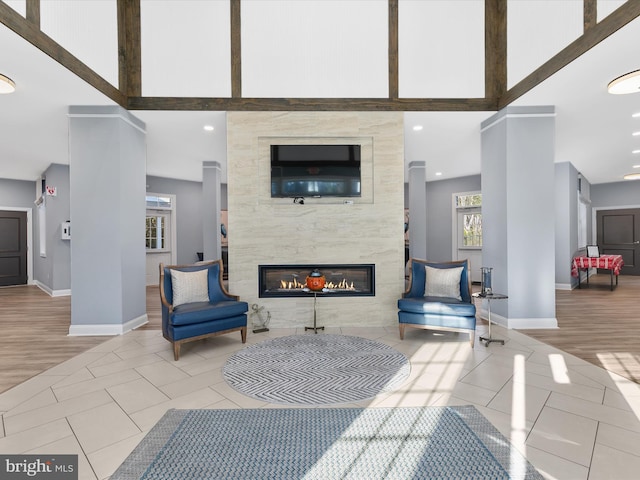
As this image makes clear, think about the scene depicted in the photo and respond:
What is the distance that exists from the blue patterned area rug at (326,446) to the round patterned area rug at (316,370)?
229 millimetres

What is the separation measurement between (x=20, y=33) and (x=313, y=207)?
126 inches

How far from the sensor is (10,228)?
806cm

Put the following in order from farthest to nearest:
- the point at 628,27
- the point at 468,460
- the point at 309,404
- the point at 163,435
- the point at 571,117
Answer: the point at 571,117 → the point at 628,27 → the point at 309,404 → the point at 163,435 → the point at 468,460

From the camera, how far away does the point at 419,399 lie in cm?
226

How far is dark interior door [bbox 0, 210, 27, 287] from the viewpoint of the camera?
7.94 m

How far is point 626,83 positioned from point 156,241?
350 inches

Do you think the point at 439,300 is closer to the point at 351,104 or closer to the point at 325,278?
the point at 325,278

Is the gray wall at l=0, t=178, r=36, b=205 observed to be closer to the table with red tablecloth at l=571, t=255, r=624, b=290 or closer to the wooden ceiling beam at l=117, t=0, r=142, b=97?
the wooden ceiling beam at l=117, t=0, r=142, b=97

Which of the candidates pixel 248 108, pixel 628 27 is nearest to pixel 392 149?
pixel 248 108

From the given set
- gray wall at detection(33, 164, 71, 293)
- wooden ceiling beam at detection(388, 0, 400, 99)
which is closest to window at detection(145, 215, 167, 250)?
gray wall at detection(33, 164, 71, 293)

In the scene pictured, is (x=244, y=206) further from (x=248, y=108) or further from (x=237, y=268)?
(x=248, y=108)

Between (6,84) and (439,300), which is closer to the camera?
(6,84)

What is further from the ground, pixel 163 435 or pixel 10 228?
pixel 10 228

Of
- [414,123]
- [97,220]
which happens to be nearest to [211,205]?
[97,220]
